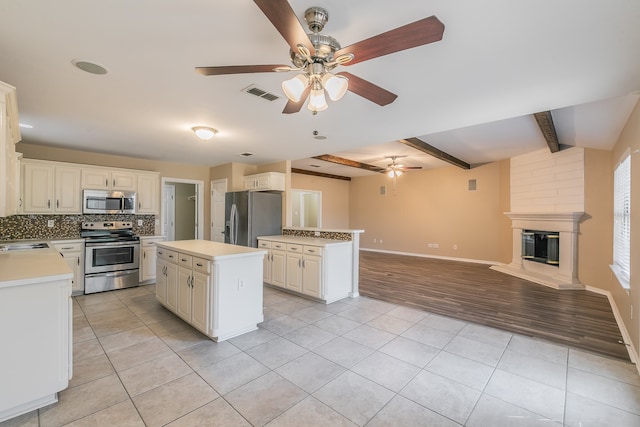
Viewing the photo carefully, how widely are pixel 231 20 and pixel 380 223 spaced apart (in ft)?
27.2

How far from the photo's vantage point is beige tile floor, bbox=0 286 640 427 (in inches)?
70.9

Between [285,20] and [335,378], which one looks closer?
[285,20]

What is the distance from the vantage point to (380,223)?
9.41 meters

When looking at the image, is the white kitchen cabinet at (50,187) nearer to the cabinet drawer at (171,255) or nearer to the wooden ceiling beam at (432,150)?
the cabinet drawer at (171,255)

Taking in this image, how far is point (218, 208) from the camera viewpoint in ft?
20.2

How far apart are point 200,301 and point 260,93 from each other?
2133mm

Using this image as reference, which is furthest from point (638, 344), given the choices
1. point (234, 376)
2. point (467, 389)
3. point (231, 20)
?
point (231, 20)

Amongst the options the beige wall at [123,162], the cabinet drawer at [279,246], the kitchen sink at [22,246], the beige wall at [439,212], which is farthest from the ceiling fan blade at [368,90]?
the beige wall at [439,212]

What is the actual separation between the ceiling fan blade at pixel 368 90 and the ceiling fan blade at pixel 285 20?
374 mm

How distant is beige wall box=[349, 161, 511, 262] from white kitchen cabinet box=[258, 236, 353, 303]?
4605 millimetres

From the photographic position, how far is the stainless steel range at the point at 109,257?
14.5 ft

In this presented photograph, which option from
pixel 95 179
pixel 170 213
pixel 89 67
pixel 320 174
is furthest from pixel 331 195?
pixel 89 67

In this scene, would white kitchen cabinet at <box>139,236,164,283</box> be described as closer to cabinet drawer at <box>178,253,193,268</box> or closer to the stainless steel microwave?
the stainless steel microwave

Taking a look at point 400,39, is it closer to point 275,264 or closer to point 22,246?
point 275,264
